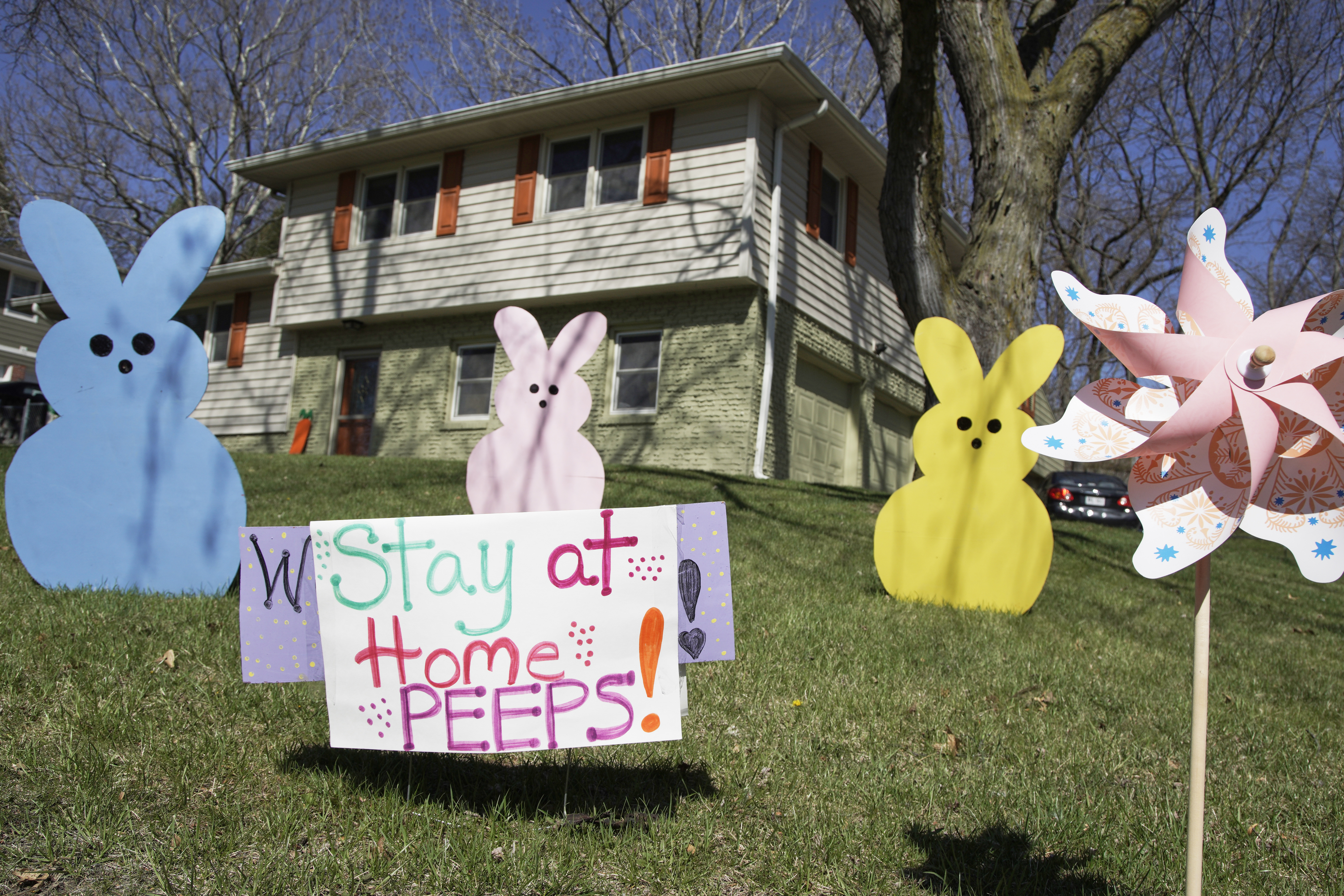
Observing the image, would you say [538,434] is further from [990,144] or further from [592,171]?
[592,171]

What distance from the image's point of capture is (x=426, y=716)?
2.69 metres

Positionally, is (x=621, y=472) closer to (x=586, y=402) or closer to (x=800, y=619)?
(x=586, y=402)

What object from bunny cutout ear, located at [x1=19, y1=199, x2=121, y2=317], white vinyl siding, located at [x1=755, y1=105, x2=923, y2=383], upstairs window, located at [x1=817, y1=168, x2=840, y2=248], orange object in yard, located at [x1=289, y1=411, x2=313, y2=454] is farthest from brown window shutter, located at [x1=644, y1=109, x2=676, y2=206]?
bunny cutout ear, located at [x1=19, y1=199, x2=121, y2=317]

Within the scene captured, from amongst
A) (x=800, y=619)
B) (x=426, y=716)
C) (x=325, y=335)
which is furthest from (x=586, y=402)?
(x=325, y=335)

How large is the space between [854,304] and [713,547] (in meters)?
13.5

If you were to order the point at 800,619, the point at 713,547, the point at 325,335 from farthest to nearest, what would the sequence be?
1. the point at 325,335
2. the point at 800,619
3. the point at 713,547

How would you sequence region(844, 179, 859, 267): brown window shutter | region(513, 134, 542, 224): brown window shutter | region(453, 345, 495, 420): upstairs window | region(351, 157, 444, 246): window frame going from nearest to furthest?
region(513, 134, 542, 224): brown window shutter → region(453, 345, 495, 420): upstairs window → region(844, 179, 859, 267): brown window shutter → region(351, 157, 444, 246): window frame

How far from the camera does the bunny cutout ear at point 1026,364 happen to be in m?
5.80

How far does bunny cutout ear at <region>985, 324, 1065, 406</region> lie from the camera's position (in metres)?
5.80

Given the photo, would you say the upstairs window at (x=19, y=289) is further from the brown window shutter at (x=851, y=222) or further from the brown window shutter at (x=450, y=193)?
the brown window shutter at (x=851, y=222)

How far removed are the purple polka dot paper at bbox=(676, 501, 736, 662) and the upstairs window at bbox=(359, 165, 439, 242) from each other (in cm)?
1396

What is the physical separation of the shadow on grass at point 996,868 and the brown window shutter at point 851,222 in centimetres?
1347

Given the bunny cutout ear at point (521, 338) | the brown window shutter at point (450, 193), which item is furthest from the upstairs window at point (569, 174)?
the bunny cutout ear at point (521, 338)

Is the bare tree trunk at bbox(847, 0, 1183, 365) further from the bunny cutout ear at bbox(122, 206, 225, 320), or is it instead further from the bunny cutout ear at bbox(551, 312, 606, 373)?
the bunny cutout ear at bbox(122, 206, 225, 320)
